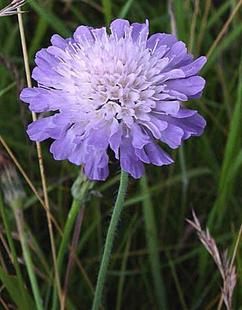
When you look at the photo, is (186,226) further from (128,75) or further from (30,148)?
(128,75)

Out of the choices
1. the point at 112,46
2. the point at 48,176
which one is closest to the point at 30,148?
the point at 48,176

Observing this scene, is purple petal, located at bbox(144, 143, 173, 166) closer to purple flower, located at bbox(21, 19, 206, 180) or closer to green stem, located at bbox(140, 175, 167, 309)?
purple flower, located at bbox(21, 19, 206, 180)

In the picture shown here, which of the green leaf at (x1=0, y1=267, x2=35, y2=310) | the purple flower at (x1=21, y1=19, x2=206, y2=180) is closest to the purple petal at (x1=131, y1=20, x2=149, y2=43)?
the purple flower at (x1=21, y1=19, x2=206, y2=180)

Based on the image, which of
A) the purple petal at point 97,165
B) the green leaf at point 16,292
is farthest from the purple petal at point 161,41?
the green leaf at point 16,292

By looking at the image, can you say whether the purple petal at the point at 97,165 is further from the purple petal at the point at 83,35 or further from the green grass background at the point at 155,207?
the green grass background at the point at 155,207

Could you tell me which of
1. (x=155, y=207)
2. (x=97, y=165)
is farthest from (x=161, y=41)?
(x=155, y=207)

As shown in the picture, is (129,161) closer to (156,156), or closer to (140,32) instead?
(156,156)
